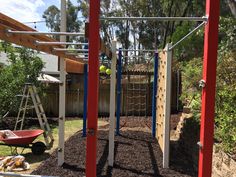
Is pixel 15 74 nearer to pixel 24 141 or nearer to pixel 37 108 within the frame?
pixel 37 108

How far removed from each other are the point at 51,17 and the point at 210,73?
40.4 m

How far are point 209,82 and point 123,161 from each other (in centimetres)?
417

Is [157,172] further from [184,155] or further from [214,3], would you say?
[214,3]

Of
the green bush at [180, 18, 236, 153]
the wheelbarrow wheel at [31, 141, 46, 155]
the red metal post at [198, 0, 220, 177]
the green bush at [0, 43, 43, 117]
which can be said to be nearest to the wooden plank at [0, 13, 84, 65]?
the red metal post at [198, 0, 220, 177]

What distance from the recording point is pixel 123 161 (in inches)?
246

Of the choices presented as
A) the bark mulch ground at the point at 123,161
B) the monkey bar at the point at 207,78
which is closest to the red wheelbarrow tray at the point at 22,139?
the bark mulch ground at the point at 123,161

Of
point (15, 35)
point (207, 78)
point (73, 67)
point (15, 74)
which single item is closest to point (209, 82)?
point (207, 78)

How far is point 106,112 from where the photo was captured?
48.1 feet

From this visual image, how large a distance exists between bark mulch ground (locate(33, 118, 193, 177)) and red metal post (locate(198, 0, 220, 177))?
3.20m

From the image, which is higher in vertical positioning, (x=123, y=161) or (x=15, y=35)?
(x=15, y=35)

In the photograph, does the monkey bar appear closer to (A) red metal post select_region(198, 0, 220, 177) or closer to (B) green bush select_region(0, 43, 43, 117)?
(A) red metal post select_region(198, 0, 220, 177)

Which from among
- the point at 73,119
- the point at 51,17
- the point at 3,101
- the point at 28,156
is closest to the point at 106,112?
the point at 73,119

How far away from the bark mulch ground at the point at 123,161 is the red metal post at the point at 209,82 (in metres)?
3.20

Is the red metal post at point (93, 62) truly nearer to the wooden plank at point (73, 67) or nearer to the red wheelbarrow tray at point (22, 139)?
the red wheelbarrow tray at point (22, 139)
